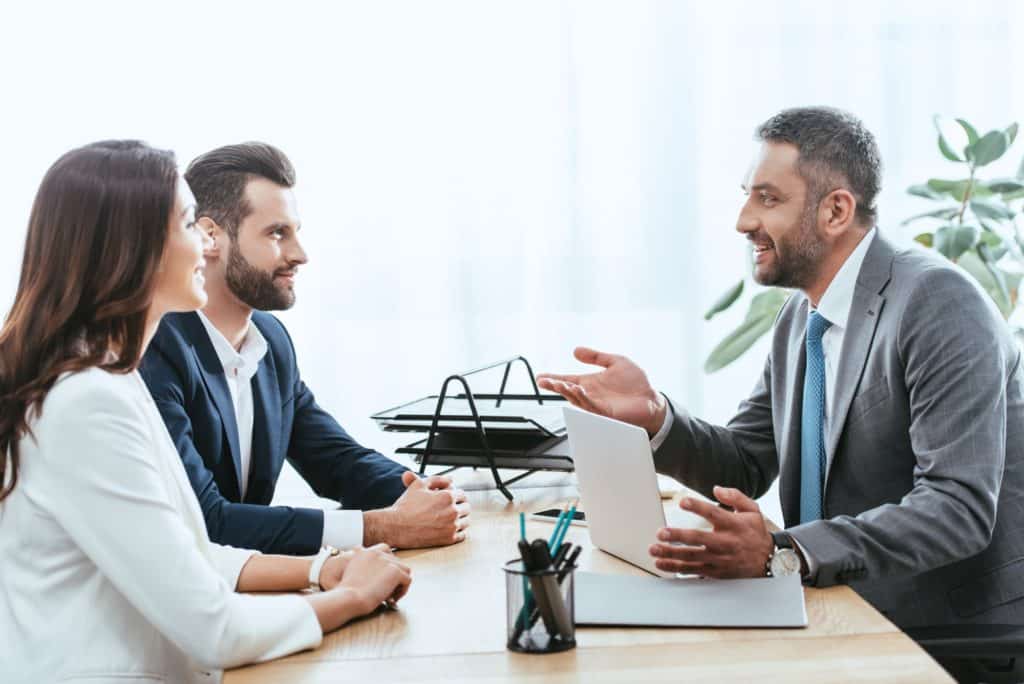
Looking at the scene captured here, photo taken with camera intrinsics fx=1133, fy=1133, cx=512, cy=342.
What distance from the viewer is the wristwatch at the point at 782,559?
4.71 feet

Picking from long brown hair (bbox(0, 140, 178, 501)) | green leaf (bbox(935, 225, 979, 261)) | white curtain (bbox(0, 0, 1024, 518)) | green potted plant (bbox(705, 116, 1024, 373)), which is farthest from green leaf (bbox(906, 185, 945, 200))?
long brown hair (bbox(0, 140, 178, 501))

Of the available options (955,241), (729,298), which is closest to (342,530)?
(729,298)

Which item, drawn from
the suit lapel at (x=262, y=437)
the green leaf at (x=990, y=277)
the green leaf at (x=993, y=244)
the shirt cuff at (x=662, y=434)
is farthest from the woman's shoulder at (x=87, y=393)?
the green leaf at (x=993, y=244)

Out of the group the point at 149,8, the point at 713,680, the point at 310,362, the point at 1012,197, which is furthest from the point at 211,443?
the point at 1012,197

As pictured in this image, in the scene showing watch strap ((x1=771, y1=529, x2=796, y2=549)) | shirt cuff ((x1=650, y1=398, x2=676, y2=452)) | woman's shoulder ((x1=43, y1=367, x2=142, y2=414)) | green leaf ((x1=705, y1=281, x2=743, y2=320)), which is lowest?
green leaf ((x1=705, y1=281, x2=743, y2=320))

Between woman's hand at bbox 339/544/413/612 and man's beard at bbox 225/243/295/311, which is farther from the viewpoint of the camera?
man's beard at bbox 225/243/295/311

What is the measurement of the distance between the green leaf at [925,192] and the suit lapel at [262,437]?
80.3 inches

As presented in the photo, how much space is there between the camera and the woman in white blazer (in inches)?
46.1

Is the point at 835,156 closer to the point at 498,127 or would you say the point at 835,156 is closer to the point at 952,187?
the point at 952,187

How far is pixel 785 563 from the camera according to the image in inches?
56.7

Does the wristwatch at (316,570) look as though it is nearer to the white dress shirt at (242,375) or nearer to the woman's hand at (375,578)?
the woman's hand at (375,578)

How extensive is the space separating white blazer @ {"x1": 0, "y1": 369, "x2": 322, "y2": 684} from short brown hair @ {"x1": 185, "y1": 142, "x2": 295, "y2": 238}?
32.7 inches

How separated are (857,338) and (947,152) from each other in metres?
1.63

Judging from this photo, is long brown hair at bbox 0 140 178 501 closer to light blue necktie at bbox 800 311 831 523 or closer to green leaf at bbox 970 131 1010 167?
light blue necktie at bbox 800 311 831 523
